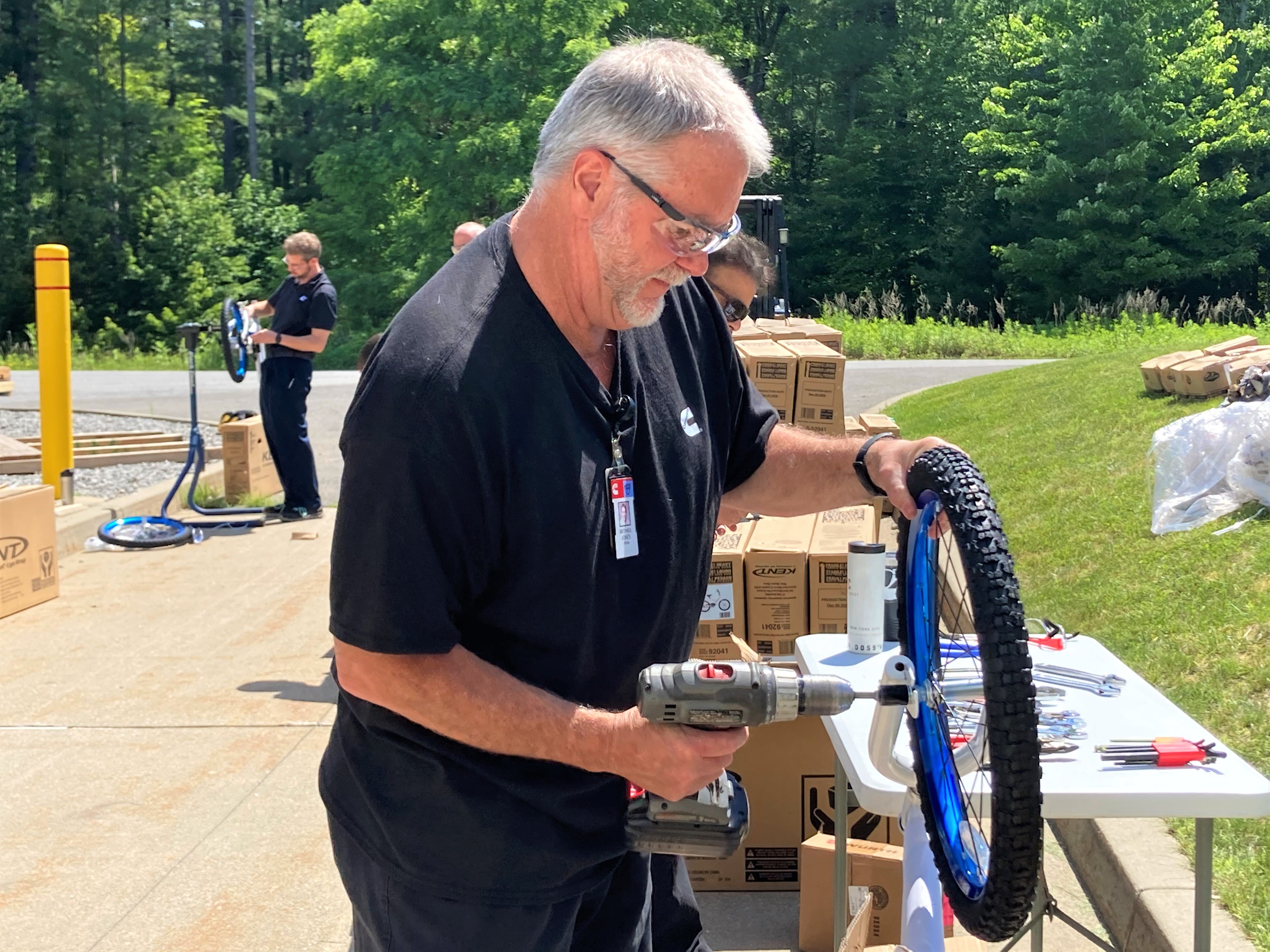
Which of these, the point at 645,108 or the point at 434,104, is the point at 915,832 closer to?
the point at 645,108

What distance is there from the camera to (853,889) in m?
3.79

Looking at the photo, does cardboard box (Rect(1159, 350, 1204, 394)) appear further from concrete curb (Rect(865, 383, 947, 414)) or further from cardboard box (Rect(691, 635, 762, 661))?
cardboard box (Rect(691, 635, 762, 661))

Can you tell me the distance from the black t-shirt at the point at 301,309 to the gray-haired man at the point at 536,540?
7789mm

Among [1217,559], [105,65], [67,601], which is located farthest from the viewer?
[105,65]

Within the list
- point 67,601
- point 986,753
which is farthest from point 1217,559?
point 67,601

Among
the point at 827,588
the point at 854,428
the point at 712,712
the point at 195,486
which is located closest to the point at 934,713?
the point at 712,712

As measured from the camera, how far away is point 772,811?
4297 mm

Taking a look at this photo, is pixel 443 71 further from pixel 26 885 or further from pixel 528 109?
pixel 26 885

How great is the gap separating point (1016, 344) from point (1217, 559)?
61.3 ft

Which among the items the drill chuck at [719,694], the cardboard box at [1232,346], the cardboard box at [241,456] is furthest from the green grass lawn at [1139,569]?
the cardboard box at [241,456]

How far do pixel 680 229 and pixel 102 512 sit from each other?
8.74m

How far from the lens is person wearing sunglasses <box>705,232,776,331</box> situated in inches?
197

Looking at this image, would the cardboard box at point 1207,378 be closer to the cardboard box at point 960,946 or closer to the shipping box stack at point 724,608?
the shipping box stack at point 724,608

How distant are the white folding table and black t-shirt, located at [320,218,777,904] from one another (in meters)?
0.53
